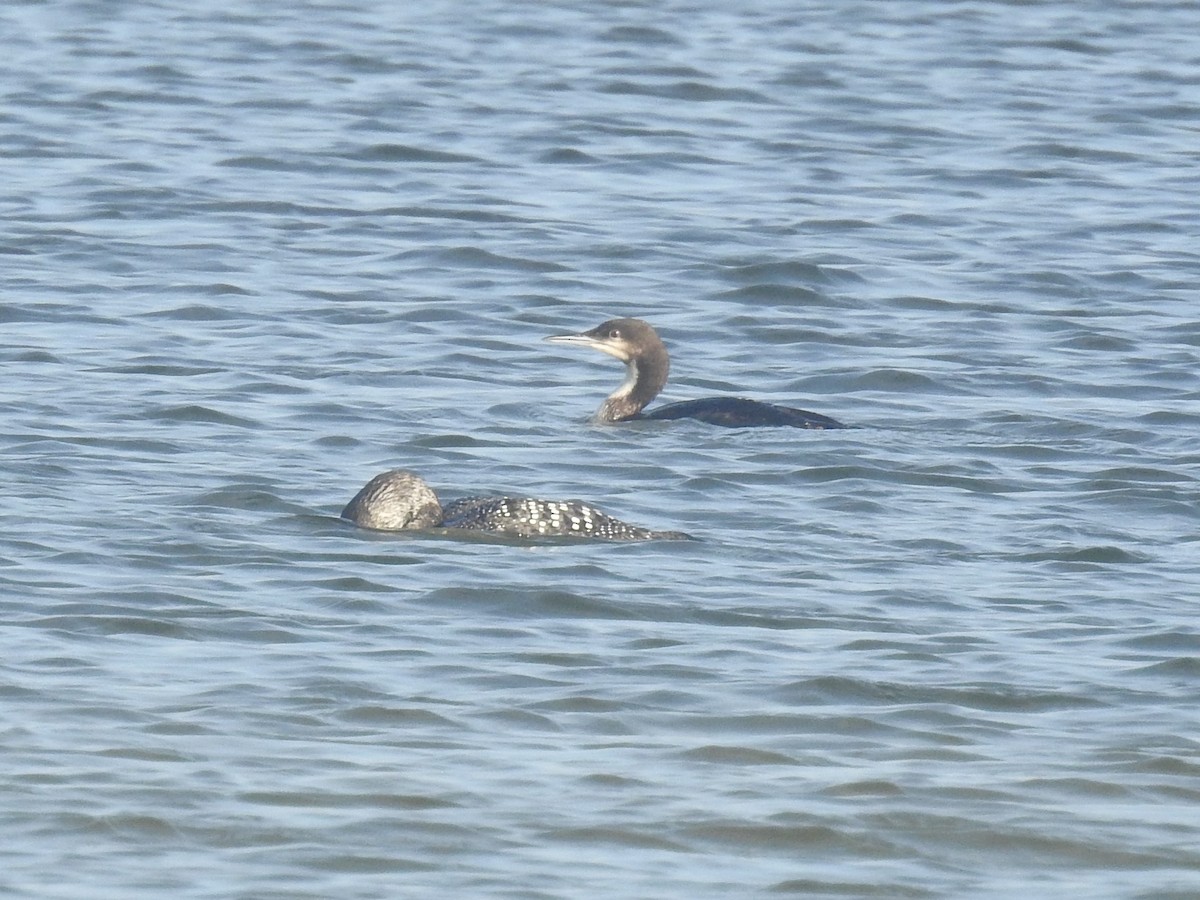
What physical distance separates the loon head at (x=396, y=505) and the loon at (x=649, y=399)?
9.58 ft

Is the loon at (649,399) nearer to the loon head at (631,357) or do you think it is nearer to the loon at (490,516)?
the loon head at (631,357)

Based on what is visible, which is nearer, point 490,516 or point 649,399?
point 490,516

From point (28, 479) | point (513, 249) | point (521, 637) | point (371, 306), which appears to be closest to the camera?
point (521, 637)

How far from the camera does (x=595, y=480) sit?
13000mm

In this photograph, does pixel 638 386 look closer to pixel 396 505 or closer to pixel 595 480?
pixel 595 480

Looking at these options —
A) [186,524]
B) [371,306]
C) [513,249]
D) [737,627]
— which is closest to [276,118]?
[513,249]

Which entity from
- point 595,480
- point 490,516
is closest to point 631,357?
point 595,480

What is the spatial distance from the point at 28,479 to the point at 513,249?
315 inches

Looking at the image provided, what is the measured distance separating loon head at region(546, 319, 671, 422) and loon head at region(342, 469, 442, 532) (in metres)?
3.33

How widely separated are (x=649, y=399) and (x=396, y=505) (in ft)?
12.6

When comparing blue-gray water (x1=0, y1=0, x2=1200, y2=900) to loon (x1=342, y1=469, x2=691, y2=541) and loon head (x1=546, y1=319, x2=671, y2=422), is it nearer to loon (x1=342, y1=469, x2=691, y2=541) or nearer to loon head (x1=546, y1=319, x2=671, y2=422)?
loon (x1=342, y1=469, x2=691, y2=541)

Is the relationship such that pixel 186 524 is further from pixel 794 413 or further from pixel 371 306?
pixel 371 306

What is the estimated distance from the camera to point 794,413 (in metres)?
13.9

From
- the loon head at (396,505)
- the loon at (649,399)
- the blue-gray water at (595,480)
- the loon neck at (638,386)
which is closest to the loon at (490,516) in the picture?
the loon head at (396,505)
